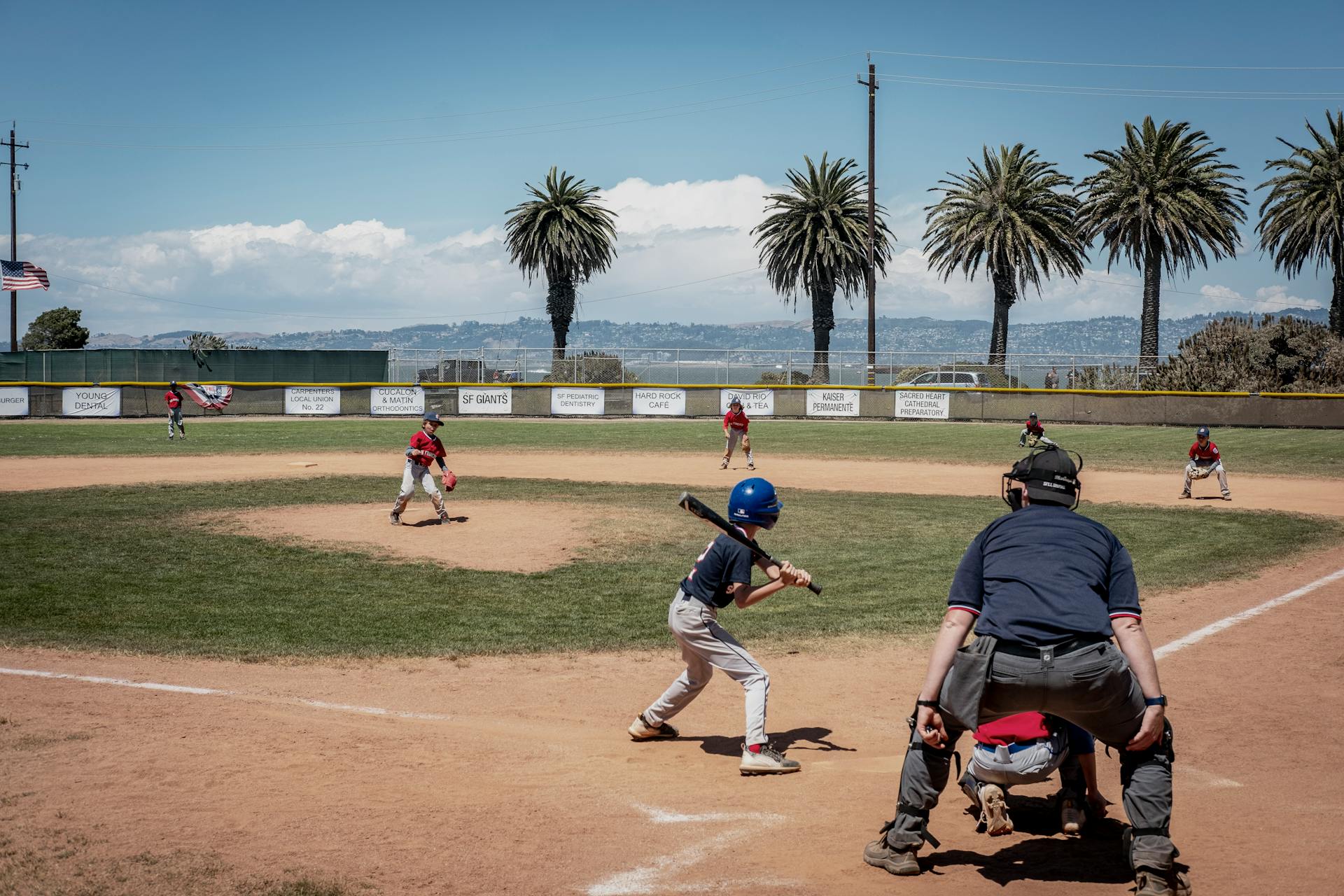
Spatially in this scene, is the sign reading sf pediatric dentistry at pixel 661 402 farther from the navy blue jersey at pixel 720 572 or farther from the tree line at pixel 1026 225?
the navy blue jersey at pixel 720 572

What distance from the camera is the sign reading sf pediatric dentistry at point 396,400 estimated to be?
5397cm

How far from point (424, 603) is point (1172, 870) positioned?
30.7 feet

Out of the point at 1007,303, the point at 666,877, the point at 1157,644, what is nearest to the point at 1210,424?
the point at 1007,303

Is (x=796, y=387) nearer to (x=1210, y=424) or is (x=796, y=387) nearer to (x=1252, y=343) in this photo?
(x=1210, y=424)

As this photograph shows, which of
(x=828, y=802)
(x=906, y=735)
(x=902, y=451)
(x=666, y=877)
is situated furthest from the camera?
(x=902, y=451)

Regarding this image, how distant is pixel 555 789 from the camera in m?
6.57

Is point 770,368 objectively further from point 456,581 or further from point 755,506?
point 755,506

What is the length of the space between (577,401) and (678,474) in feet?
91.1

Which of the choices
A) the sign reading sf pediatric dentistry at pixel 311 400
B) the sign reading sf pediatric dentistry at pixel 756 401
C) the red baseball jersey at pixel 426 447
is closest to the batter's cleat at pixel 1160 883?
the red baseball jersey at pixel 426 447

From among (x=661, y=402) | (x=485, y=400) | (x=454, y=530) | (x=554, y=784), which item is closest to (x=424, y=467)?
(x=454, y=530)

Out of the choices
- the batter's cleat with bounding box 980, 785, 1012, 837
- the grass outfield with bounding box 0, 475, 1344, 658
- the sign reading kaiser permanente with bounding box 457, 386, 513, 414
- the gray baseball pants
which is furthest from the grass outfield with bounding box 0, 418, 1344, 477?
the batter's cleat with bounding box 980, 785, 1012, 837

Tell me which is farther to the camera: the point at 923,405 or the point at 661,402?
the point at 661,402

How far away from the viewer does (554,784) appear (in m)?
6.68

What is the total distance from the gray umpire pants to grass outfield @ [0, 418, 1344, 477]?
87.3 feet
